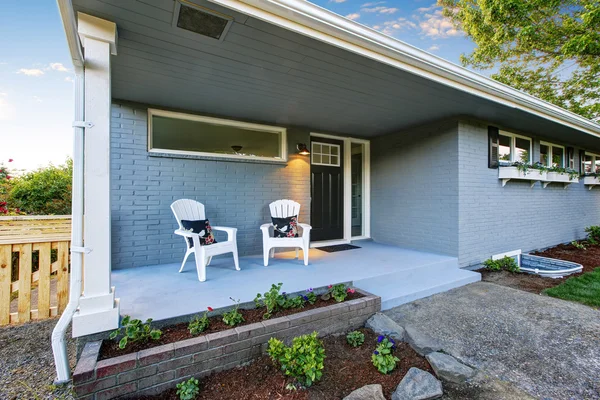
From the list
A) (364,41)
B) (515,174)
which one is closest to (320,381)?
(364,41)

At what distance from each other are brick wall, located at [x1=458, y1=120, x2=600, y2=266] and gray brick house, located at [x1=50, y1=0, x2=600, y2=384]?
31 mm

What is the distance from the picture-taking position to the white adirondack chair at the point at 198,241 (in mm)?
2867

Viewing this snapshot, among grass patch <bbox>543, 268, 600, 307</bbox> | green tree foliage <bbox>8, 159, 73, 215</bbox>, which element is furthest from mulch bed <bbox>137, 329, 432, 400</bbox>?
green tree foliage <bbox>8, 159, 73, 215</bbox>

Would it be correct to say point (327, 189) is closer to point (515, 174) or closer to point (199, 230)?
point (199, 230)

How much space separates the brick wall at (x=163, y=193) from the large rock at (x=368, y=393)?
282 cm

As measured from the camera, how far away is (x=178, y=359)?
5.34 ft

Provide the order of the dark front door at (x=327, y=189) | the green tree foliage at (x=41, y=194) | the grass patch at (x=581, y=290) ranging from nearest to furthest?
the grass patch at (x=581, y=290) < the green tree foliage at (x=41, y=194) < the dark front door at (x=327, y=189)

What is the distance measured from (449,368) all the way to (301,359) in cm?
95

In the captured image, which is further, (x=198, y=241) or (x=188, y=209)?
(x=188, y=209)

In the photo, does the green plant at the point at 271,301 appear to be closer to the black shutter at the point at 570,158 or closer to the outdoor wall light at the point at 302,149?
the outdoor wall light at the point at 302,149

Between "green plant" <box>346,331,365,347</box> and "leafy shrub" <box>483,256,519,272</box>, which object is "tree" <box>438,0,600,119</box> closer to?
"leafy shrub" <box>483,256,519,272</box>

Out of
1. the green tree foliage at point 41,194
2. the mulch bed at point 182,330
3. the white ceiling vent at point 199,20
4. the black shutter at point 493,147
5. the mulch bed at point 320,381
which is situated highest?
the white ceiling vent at point 199,20

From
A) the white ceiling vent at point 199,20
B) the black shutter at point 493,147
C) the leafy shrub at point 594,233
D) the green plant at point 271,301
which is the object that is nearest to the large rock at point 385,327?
the green plant at point 271,301

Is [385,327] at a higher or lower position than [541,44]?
lower
